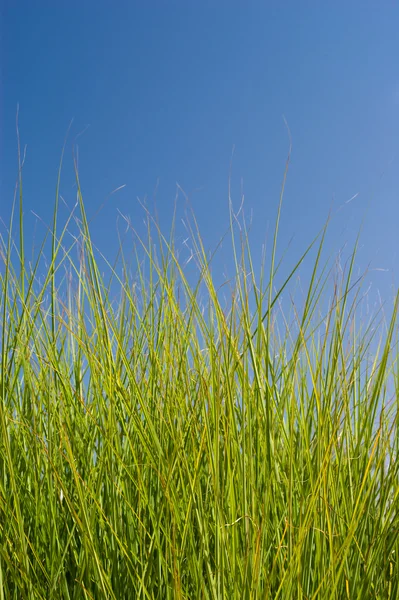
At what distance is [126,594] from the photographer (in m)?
1.61

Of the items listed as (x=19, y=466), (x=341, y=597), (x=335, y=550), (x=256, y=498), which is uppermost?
(x=19, y=466)

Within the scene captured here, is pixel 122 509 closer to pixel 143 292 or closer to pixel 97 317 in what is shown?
pixel 97 317

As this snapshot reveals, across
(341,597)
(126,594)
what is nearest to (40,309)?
(126,594)

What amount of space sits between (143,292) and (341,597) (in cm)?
110

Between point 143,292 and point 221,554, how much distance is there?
3.45 feet

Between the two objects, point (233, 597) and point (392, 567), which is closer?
point (233, 597)

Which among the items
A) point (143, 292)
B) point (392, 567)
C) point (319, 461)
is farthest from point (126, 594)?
point (143, 292)

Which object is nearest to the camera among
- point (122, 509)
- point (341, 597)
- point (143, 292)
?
point (341, 597)

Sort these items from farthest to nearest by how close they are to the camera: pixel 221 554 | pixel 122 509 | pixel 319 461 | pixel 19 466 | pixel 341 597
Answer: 1. pixel 19 466
2. pixel 122 509
3. pixel 341 597
4. pixel 319 461
5. pixel 221 554

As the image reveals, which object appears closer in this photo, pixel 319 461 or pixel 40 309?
pixel 319 461

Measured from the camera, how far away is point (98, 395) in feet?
5.69

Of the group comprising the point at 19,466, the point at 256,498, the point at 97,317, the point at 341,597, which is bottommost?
the point at 341,597

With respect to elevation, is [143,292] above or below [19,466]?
above

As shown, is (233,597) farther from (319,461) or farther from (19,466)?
(19,466)
